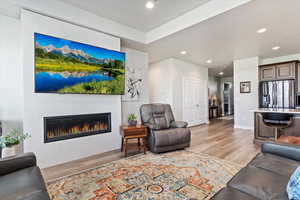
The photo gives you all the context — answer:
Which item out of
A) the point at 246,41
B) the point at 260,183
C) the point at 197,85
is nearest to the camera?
the point at 260,183

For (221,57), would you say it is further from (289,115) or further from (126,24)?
(126,24)

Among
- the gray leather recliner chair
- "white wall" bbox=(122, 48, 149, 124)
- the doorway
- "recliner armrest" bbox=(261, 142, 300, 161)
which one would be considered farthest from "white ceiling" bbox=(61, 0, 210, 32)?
the doorway

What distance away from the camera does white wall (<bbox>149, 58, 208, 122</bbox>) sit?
5293 mm

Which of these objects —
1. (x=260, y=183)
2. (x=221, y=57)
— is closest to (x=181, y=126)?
(x=260, y=183)

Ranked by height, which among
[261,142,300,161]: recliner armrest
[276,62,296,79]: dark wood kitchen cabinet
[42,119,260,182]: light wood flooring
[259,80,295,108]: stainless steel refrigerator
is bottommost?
[42,119,260,182]: light wood flooring

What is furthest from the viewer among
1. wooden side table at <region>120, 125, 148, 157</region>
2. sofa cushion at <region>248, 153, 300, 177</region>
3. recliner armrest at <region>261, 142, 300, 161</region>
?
wooden side table at <region>120, 125, 148, 157</region>

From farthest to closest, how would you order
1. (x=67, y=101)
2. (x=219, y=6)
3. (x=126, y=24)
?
(x=126, y=24), (x=67, y=101), (x=219, y=6)

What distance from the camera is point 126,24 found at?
3352mm

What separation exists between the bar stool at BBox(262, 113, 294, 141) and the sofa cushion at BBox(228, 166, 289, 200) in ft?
8.23

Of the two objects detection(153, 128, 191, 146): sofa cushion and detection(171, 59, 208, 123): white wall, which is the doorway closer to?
detection(171, 59, 208, 123): white wall

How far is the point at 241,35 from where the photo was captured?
3.48 metres

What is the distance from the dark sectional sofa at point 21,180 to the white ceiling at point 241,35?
10.6ft

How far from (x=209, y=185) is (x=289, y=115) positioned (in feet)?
8.63

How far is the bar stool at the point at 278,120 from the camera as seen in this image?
10.1 feet
